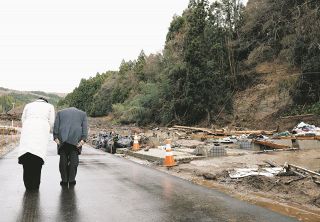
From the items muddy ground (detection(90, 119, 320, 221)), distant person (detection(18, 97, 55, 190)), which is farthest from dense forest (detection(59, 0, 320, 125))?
distant person (detection(18, 97, 55, 190))

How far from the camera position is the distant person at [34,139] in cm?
779

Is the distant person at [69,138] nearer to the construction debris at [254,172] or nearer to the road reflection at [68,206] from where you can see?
the road reflection at [68,206]

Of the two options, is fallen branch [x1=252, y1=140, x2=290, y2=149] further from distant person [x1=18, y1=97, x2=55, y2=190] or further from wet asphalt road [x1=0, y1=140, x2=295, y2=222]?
distant person [x1=18, y1=97, x2=55, y2=190]

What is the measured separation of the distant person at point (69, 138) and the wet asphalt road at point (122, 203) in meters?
0.41

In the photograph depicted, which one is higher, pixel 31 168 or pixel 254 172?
pixel 31 168

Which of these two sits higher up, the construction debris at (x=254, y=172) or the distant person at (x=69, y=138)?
the distant person at (x=69, y=138)

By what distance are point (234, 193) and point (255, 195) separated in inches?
18.5

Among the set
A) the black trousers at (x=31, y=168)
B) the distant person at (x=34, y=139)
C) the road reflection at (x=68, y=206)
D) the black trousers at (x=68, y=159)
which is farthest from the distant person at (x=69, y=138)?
the black trousers at (x=31, y=168)

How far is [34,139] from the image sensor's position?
309 inches

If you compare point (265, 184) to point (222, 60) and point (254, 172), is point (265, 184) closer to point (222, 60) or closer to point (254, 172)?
point (254, 172)

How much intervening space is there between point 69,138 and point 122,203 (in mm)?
2382

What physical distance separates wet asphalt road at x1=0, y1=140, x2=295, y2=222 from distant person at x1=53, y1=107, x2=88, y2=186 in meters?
0.41

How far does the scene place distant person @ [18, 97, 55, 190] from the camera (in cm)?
779

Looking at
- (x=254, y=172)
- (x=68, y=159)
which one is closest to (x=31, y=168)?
(x=68, y=159)
